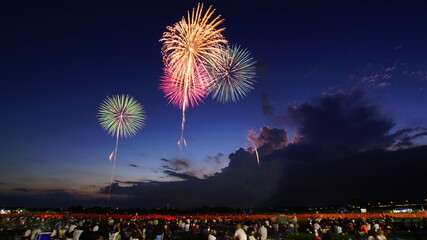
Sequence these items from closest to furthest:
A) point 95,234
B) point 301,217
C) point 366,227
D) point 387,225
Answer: point 95,234 < point 366,227 < point 387,225 < point 301,217

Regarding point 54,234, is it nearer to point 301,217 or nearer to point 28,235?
point 28,235

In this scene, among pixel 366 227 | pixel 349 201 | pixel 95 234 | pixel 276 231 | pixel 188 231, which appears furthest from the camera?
pixel 349 201

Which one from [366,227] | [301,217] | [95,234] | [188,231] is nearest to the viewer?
[95,234]

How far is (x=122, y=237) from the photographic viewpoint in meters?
17.1

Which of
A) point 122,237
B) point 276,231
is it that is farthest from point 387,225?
point 122,237

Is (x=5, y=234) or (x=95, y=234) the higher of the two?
(x=95, y=234)

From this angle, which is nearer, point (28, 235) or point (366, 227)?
point (28, 235)

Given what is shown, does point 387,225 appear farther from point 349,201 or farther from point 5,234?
point 349,201

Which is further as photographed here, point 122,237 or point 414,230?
point 414,230

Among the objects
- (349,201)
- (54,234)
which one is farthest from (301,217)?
(349,201)

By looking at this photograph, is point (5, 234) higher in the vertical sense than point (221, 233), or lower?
lower

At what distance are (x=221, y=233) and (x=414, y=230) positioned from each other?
18943 mm

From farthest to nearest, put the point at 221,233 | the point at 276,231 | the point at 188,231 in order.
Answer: the point at 188,231, the point at 276,231, the point at 221,233

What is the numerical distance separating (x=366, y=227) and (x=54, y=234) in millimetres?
23456
